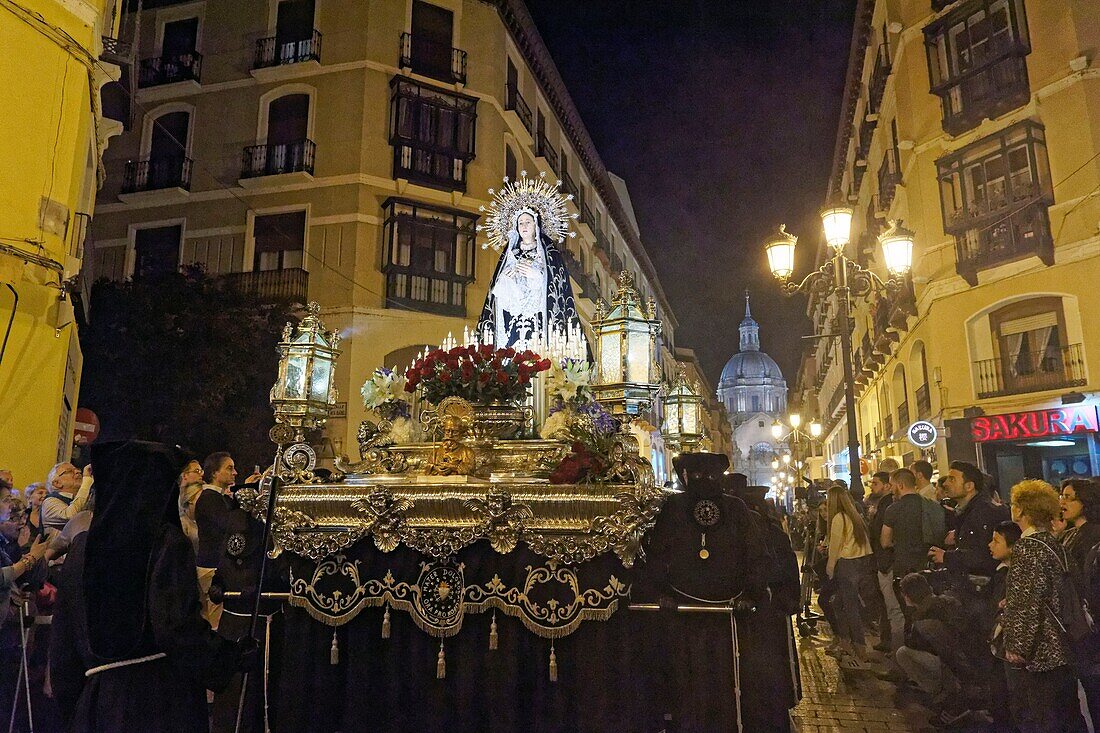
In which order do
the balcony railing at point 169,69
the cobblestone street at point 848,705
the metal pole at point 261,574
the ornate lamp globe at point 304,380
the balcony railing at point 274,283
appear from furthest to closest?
the balcony railing at point 169,69 < the balcony railing at point 274,283 < the ornate lamp globe at point 304,380 < the cobblestone street at point 848,705 < the metal pole at point 261,574

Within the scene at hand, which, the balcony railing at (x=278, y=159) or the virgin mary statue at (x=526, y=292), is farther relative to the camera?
the balcony railing at (x=278, y=159)

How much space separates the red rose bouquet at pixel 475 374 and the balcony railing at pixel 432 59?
15.0 meters

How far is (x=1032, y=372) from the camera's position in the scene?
1534 centimetres

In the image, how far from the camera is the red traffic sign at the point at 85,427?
40.2 feet

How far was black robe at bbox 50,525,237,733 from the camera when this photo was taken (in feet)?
9.05

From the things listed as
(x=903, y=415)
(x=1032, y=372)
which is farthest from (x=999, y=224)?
(x=903, y=415)

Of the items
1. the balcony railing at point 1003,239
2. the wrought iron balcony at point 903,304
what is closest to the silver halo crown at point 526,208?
the balcony railing at point 1003,239

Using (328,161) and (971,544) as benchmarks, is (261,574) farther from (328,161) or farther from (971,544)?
(328,161)

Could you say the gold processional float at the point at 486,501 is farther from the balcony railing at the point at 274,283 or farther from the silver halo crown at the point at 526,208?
the balcony railing at the point at 274,283

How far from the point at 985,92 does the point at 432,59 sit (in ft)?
43.8

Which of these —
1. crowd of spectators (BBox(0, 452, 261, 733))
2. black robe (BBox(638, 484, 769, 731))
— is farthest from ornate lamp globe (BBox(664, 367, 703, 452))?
crowd of spectators (BBox(0, 452, 261, 733))

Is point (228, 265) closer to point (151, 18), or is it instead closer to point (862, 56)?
point (151, 18)

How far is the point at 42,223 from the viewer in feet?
29.5

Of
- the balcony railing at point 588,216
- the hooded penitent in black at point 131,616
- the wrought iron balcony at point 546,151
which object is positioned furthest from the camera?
the balcony railing at point 588,216
